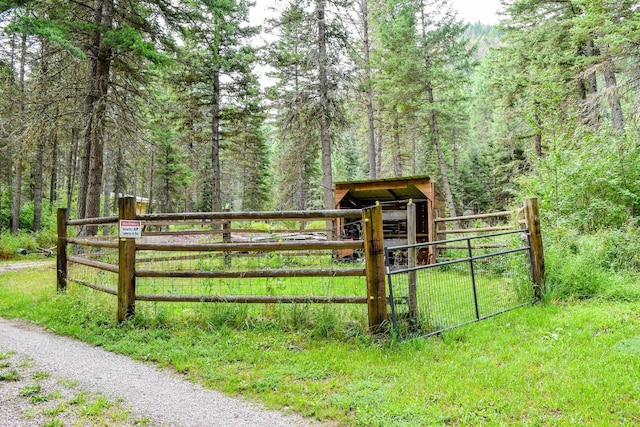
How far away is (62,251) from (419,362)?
652 centimetres

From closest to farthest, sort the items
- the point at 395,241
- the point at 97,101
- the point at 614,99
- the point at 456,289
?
the point at 456,289, the point at 97,101, the point at 614,99, the point at 395,241

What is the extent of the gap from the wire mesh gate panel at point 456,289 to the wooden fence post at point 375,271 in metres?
0.11

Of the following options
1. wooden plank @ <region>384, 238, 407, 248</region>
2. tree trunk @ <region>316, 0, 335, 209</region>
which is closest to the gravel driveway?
wooden plank @ <region>384, 238, 407, 248</region>

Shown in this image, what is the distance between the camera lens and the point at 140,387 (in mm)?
3133

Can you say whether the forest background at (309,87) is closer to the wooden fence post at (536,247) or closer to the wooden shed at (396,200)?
the wooden fence post at (536,247)

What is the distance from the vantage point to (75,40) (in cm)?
939

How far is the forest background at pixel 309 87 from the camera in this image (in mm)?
7441

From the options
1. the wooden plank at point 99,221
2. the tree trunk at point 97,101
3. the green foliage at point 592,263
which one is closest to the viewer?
the green foliage at point 592,263

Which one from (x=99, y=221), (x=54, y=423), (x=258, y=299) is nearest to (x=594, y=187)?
(x=258, y=299)

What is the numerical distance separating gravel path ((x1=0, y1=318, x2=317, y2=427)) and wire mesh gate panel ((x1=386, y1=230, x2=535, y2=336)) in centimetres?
190

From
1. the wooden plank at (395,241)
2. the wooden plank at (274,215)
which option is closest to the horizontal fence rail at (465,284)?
the wooden plank at (274,215)

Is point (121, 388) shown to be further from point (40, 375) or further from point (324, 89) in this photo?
point (324, 89)

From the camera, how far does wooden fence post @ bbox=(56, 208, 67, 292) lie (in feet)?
21.1

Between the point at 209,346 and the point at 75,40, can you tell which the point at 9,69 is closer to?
the point at 75,40
